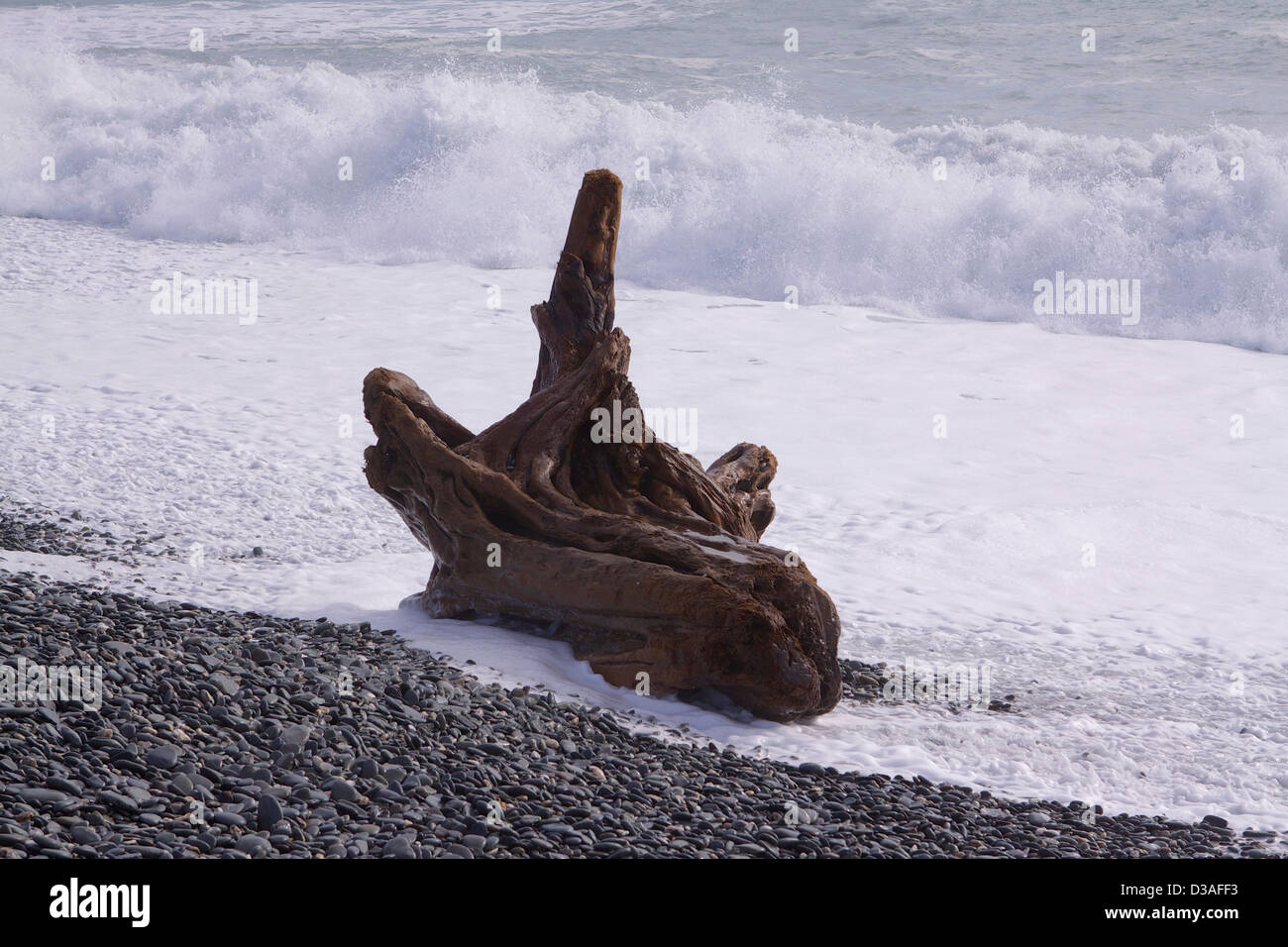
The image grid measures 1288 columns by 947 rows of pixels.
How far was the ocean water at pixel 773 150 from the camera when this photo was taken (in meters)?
17.2

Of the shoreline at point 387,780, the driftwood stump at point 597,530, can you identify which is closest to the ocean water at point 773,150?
the driftwood stump at point 597,530

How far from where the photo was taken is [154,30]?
33.4 m

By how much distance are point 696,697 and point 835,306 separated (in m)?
11.6

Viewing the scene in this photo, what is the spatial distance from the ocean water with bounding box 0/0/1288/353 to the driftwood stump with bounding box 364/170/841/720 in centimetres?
1039

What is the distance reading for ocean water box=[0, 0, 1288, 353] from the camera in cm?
1720

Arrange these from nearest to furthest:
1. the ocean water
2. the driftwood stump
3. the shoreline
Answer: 1. the shoreline
2. the driftwood stump
3. the ocean water

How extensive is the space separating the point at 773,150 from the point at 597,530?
1543 centimetres

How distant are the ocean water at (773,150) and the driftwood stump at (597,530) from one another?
10392 mm

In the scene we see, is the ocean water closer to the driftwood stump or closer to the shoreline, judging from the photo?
the driftwood stump

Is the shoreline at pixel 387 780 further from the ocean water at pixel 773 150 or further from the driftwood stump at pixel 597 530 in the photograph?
the ocean water at pixel 773 150

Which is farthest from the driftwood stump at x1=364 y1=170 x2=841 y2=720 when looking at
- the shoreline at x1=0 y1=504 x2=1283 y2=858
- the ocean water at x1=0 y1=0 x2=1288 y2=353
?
the ocean water at x1=0 y1=0 x2=1288 y2=353

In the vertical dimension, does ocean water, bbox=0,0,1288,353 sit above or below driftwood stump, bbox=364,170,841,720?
above

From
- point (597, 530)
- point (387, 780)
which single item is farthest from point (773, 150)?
point (387, 780)

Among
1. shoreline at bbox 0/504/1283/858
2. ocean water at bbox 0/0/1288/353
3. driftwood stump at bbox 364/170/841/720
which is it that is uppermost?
ocean water at bbox 0/0/1288/353
